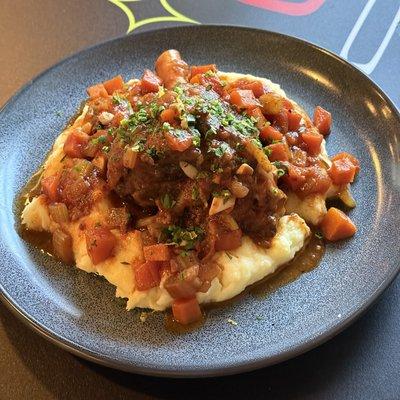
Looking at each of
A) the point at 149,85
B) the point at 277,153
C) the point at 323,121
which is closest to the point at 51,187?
the point at 149,85

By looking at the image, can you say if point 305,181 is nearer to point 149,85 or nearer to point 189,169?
point 189,169

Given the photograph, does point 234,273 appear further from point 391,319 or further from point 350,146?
point 350,146

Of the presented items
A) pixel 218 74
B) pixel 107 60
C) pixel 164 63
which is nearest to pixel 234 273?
pixel 218 74

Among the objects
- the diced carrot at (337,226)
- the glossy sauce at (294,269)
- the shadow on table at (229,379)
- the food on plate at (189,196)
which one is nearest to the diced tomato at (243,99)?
the food on plate at (189,196)

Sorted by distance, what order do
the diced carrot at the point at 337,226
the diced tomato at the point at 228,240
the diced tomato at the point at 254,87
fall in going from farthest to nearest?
the diced tomato at the point at 254,87 → the diced carrot at the point at 337,226 → the diced tomato at the point at 228,240

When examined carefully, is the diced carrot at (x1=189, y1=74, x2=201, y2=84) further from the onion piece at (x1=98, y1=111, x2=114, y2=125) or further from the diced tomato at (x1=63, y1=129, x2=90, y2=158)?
the diced tomato at (x1=63, y1=129, x2=90, y2=158)

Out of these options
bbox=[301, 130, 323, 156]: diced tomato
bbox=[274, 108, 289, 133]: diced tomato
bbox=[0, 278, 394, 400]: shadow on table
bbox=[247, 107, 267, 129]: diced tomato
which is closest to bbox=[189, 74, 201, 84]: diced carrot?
bbox=[247, 107, 267, 129]: diced tomato

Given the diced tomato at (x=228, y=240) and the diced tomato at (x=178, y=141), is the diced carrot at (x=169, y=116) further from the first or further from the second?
the diced tomato at (x=228, y=240)

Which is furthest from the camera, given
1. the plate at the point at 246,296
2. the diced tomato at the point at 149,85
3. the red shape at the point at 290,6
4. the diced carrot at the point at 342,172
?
the red shape at the point at 290,6
